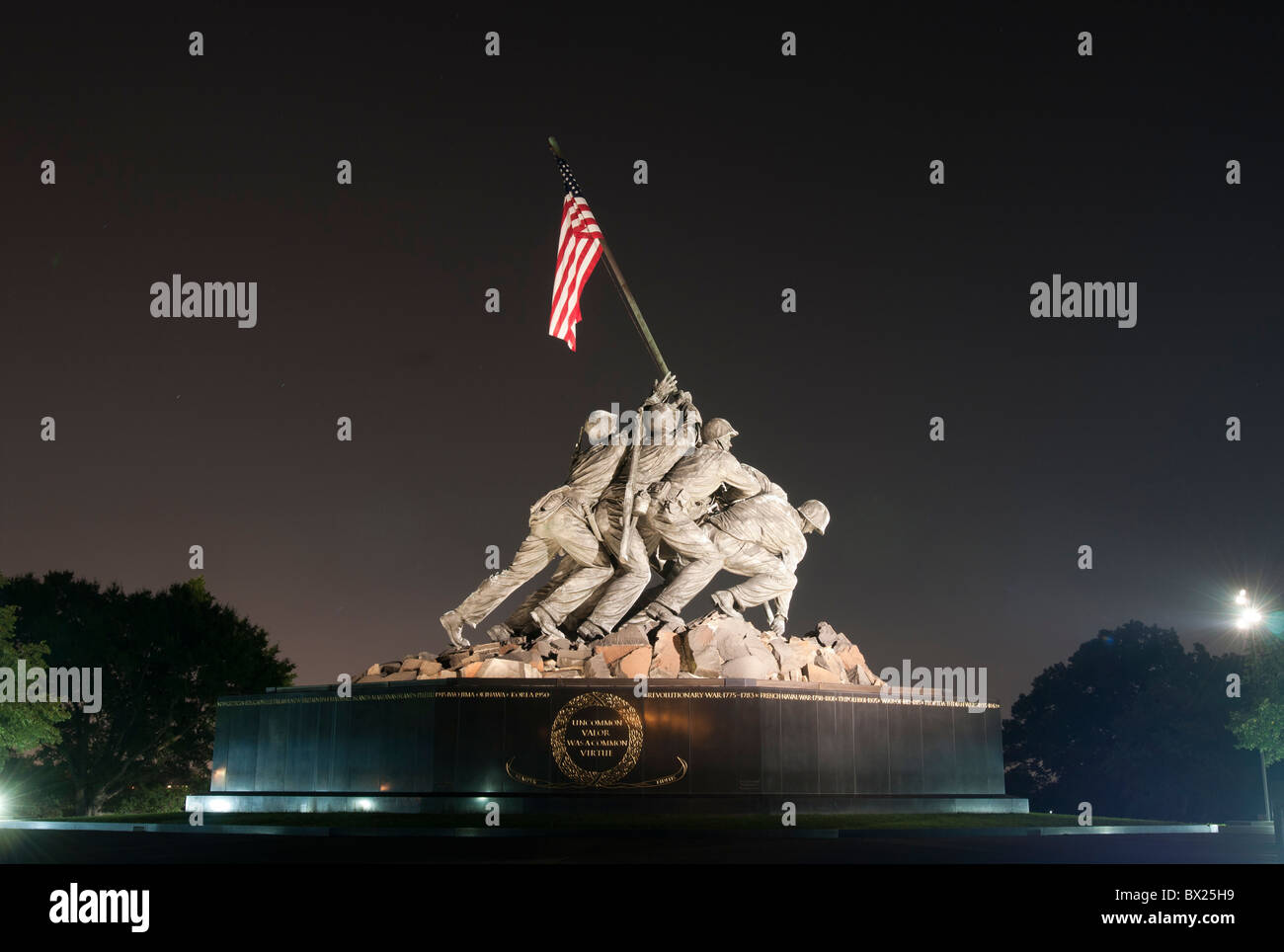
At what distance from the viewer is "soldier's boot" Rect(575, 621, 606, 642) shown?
23.2 metres

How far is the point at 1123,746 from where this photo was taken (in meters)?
49.3

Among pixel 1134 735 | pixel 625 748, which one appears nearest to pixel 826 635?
pixel 625 748

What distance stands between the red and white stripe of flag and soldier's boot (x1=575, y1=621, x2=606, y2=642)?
5003mm

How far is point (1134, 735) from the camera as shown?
161 ft

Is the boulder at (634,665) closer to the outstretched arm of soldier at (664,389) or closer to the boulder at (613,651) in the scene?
the boulder at (613,651)

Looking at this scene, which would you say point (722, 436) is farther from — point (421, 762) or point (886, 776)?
point (421, 762)

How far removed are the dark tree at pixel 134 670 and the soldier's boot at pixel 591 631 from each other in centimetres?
2706

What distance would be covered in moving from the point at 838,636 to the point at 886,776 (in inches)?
145

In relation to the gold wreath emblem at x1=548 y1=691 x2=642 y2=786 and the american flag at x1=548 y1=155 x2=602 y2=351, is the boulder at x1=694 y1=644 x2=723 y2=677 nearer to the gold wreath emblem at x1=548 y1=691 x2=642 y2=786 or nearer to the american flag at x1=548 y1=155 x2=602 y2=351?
the gold wreath emblem at x1=548 y1=691 x2=642 y2=786

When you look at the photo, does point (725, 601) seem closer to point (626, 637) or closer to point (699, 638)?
point (699, 638)

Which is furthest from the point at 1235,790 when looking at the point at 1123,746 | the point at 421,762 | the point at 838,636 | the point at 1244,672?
the point at 421,762

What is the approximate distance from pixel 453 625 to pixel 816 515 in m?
7.13

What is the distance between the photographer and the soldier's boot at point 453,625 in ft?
80.3

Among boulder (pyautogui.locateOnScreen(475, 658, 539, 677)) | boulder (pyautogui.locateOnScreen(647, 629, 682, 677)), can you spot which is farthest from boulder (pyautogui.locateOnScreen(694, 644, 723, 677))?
boulder (pyautogui.locateOnScreen(475, 658, 539, 677))
